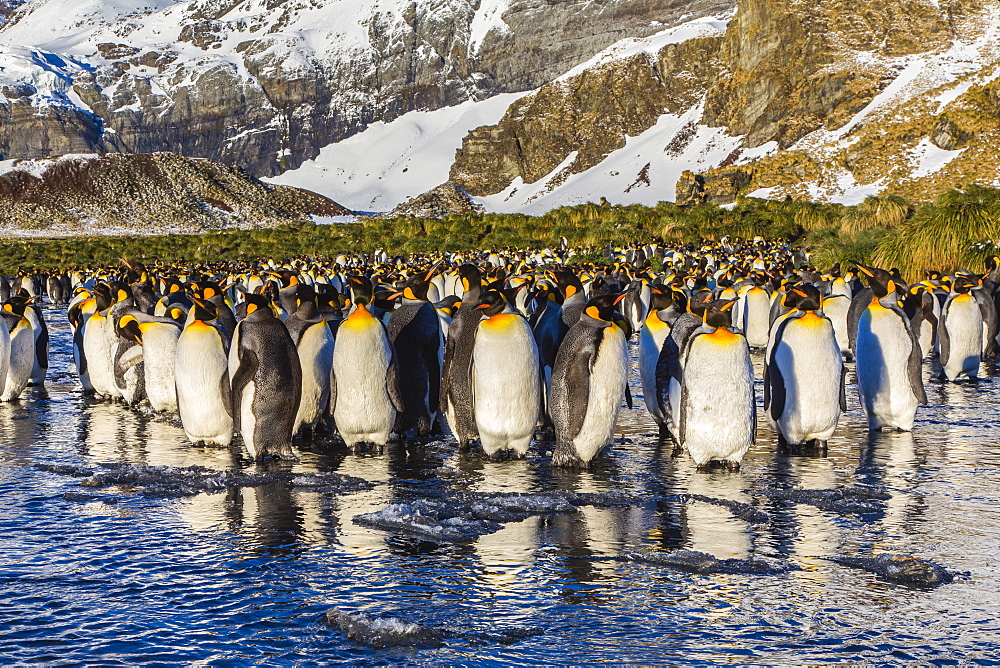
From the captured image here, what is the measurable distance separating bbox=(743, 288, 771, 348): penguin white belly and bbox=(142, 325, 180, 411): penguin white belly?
8103mm

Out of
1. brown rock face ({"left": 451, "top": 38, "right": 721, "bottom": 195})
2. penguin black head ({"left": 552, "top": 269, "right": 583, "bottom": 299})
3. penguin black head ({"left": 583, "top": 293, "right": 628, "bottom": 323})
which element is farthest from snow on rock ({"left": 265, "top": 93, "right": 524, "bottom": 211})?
penguin black head ({"left": 583, "top": 293, "right": 628, "bottom": 323})

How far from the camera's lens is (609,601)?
435cm

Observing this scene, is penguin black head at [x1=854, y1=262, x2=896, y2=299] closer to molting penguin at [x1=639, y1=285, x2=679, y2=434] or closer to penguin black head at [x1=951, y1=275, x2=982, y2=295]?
molting penguin at [x1=639, y1=285, x2=679, y2=434]

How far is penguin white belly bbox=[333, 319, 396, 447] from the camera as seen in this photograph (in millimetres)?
7234

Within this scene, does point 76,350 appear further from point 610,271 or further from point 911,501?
point 610,271

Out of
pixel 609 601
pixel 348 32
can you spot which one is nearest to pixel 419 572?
pixel 609 601

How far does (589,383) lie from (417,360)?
66.5 inches

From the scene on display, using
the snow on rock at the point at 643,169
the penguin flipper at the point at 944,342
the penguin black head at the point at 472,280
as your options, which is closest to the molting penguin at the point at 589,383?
the penguin black head at the point at 472,280

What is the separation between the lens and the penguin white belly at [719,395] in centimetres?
657

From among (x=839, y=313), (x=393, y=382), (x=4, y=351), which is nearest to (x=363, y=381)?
(x=393, y=382)

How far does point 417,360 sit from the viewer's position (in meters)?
7.91

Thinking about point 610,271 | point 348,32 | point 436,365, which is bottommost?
point 436,365

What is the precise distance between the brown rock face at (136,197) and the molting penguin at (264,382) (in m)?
80.5

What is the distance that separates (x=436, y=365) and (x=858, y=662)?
4.77m
